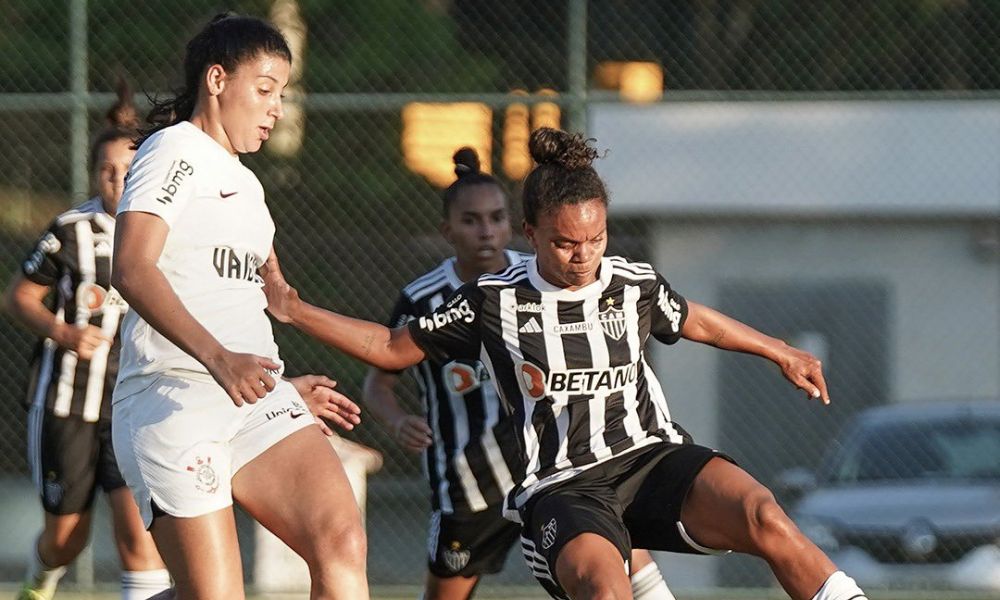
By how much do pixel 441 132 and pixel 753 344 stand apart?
16.8ft

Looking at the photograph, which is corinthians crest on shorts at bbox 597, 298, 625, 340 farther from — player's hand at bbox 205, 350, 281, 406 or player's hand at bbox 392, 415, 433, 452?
player's hand at bbox 205, 350, 281, 406

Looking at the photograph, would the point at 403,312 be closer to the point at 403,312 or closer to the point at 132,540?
the point at 403,312

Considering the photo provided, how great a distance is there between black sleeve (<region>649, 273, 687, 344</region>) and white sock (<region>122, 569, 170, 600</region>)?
1.94m

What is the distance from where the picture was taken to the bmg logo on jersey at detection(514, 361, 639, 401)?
178 inches

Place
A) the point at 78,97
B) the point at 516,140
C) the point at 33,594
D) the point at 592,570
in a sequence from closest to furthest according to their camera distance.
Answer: the point at 592,570 < the point at 33,594 < the point at 78,97 < the point at 516,140

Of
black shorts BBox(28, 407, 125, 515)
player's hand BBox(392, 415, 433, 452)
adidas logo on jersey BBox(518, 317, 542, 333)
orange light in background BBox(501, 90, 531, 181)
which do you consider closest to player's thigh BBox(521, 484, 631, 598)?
adidas logo on jersey BBox(518, 317, 542, 333)

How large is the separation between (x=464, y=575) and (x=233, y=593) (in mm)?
1670

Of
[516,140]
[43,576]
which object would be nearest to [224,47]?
[43,576]

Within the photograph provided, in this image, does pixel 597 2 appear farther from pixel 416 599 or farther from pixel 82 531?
pixel 82 531

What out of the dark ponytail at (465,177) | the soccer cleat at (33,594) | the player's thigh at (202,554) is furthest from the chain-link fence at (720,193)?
the player's thigh at (202,554)

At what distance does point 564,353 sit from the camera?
4.52 meters

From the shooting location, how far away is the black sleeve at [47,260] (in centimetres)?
571

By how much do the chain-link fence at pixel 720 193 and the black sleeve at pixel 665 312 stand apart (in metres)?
3.75

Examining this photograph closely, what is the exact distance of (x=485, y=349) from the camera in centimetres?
464
